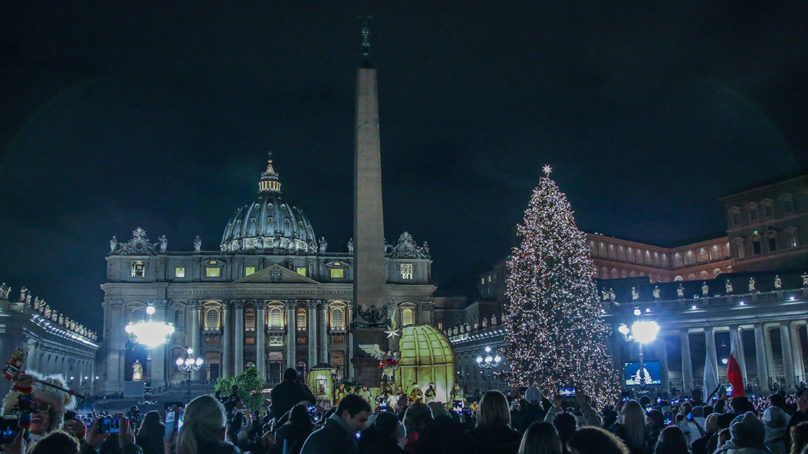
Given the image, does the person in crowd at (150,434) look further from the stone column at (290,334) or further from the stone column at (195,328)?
the stone column at (290,334)

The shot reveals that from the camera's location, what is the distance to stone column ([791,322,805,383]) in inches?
2009

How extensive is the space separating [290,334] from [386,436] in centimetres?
10615

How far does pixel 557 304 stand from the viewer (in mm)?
34781

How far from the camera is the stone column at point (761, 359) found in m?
52.6

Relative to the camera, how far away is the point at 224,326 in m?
110

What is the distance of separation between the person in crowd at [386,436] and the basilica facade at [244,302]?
9958 cm

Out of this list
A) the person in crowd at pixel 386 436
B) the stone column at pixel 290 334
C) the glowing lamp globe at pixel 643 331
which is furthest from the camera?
the stone column at pixel 290 334

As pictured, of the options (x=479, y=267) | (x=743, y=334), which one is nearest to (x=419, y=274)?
(x=479, y=267)

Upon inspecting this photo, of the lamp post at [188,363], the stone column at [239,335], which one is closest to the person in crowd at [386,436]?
the lamp post at [188,363]

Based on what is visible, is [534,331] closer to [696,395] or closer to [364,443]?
[696,395]

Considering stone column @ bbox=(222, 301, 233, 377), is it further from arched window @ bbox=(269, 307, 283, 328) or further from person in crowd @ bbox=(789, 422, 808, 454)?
person in crowd @ bbox=(789, 422, 808, 454)

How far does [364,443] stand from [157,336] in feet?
67.8

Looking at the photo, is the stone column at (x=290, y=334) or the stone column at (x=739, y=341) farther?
the stone column at (x=290, y=334)

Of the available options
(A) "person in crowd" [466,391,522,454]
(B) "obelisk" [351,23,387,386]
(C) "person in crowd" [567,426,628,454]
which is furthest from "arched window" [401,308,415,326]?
(C) "person in crowd" [567,426,628,454]
